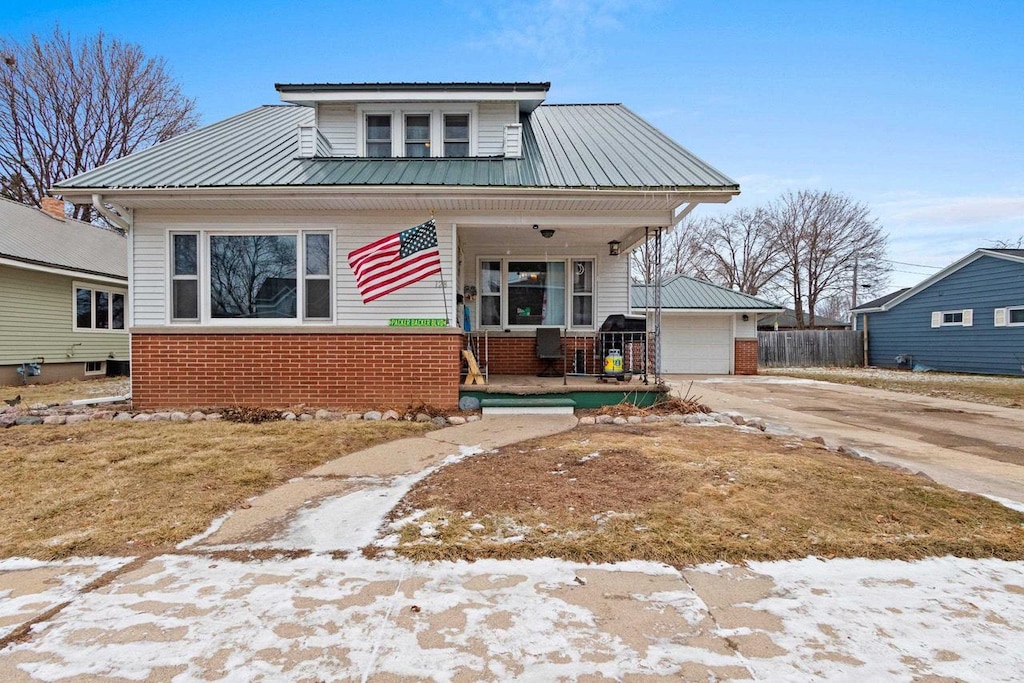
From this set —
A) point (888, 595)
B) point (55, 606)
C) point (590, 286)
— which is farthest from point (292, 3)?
point (888, 595)

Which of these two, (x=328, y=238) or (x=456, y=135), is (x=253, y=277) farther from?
(x=456, y=135)

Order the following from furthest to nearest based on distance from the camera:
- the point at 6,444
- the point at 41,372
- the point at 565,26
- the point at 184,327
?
the point at 41,372
the point at 565,26
the point at 184,327
the point at 6,444

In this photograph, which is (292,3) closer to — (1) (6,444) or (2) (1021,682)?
(1) (6,444)

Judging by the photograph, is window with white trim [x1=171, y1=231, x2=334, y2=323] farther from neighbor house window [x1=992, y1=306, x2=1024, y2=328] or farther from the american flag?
neighbor house window [x1=992, y1=306, x2=1024, y2=328]

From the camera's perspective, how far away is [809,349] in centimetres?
2228

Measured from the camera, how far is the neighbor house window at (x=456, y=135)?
880 centimetres

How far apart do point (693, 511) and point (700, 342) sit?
15.7 metres

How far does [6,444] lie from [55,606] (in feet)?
15.2

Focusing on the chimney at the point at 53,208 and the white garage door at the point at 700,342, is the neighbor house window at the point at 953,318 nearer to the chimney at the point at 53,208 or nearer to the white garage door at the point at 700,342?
the white garage door at the point at 700,342

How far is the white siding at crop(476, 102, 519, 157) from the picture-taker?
8.74 metres

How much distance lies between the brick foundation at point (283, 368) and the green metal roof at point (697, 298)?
38.0ft

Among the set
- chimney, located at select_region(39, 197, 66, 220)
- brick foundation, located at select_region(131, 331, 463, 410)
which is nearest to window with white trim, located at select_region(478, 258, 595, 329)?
brick foundation, located at select_region(131, 331, 463, 410)

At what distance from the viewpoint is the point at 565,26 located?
11.0 m

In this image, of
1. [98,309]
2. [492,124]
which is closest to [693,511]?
[492,124]
